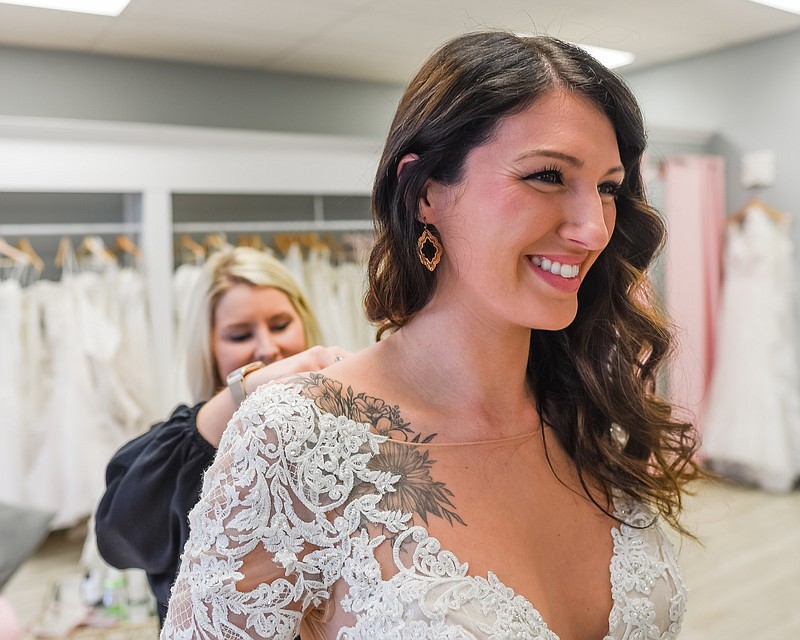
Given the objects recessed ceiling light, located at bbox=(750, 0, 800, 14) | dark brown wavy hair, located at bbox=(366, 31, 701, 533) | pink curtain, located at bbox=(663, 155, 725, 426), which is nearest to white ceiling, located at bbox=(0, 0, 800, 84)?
recessed ceiling light, located at bbox=(750, 0, 800, 14)

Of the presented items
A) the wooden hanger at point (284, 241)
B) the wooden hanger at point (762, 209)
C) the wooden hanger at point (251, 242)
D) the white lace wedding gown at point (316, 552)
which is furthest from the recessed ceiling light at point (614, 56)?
the white lace wedding gown at point (316, 552)

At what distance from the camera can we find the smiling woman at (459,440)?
969 mm

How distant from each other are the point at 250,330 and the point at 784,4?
3.63 m

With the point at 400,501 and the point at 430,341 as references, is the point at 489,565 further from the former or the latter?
the point at 430,341

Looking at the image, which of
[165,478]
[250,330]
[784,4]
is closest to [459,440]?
[165,478]

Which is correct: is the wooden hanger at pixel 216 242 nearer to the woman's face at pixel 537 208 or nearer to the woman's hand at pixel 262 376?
the woman's hand at pixel 262 376

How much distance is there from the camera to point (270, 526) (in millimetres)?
968

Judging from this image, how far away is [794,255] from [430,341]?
441 centimetres

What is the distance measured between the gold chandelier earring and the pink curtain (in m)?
3.95

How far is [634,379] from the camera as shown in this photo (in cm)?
128

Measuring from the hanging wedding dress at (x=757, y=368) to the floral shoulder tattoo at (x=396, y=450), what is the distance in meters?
4.04

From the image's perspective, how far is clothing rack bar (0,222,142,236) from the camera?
3455mm

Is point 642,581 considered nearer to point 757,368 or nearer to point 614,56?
point 757,368

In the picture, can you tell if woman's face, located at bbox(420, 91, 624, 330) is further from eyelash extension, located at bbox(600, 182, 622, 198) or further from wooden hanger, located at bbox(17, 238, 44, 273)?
wooden hanger, located at bbox(17, 238, 44, 273)
